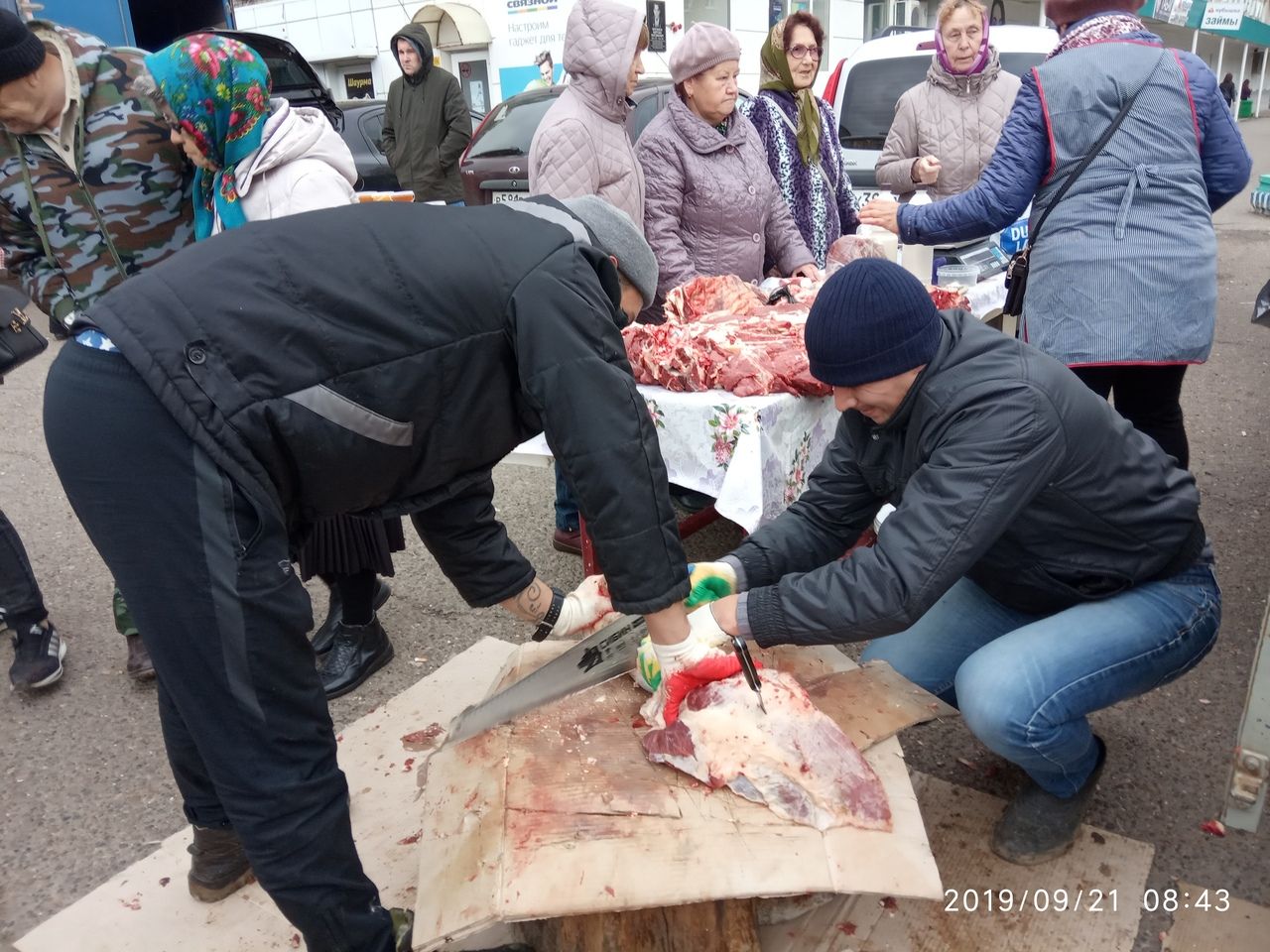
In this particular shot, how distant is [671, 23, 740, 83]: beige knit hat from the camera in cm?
367

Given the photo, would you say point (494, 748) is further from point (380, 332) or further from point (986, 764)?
point (986, 764)

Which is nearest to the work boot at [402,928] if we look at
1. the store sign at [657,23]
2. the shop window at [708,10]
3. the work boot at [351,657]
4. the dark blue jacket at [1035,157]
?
the work boot at [351,657]

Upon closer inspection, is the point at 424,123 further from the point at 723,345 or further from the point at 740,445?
the point at 740,445

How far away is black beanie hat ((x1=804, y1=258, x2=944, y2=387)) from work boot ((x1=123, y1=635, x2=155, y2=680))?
99.5 inches

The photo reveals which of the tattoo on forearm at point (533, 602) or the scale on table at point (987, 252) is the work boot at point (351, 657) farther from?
the scale on table at point (987, 252)

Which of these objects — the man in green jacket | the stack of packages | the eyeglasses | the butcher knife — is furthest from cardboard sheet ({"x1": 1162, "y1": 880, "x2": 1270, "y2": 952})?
the stack of packages

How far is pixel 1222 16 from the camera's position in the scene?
2611 centimetres

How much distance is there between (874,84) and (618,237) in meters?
5.83

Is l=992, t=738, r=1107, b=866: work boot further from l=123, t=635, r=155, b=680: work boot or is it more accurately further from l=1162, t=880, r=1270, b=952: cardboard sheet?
l=123, t=635, r=155, b=680: work boot

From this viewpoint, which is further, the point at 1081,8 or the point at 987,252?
the point at 987,252

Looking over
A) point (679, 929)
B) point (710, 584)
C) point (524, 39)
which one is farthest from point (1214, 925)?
point (524, 39)

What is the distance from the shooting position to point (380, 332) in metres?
1.55

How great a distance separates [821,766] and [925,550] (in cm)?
49

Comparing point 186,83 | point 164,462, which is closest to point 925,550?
point 164,462
